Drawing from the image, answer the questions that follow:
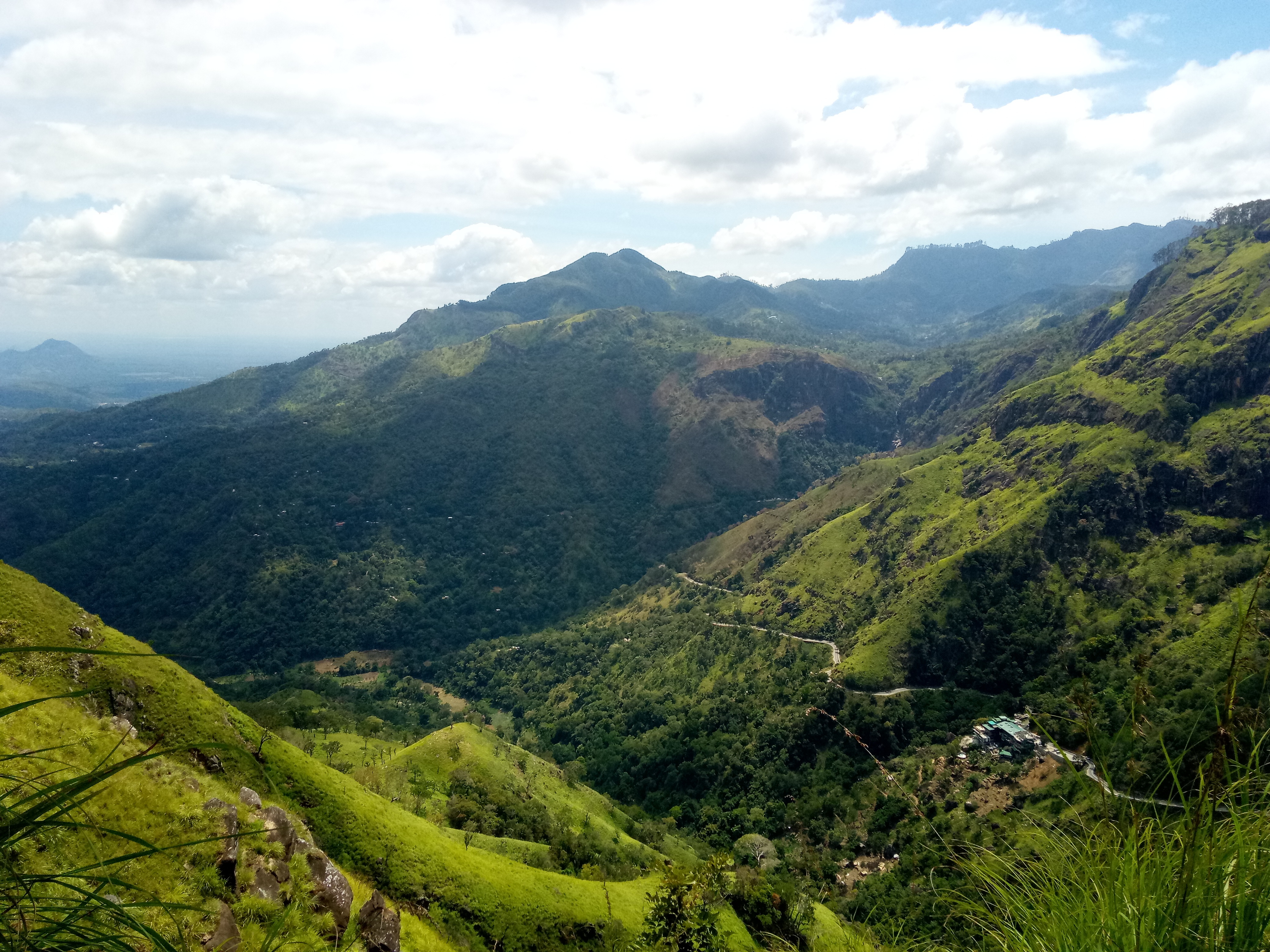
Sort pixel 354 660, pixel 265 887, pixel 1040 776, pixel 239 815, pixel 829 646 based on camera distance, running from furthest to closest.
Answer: pixel 354 660, pixel 829 646, pixel 1040 776, pixel 239 815, pixel 265 887

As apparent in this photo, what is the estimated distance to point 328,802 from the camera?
38.8m

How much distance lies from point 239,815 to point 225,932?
9.20m

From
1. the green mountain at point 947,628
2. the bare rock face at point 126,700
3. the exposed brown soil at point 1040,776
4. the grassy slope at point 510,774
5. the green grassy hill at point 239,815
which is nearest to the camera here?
the green grassy hill at point 239,815

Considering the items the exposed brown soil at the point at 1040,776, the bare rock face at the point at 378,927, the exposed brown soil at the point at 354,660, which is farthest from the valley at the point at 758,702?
the exposed brown soil at the point at 354,660

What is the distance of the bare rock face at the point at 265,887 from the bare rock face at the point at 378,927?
3.13 m

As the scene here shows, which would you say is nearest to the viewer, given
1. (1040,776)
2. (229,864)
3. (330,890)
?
(229,864)

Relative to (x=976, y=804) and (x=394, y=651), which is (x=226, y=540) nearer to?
(x=394, y=651)

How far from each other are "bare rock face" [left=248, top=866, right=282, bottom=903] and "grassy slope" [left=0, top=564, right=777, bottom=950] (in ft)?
18.2

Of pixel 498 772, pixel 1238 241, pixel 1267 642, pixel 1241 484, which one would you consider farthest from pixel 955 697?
pixel 1238 241

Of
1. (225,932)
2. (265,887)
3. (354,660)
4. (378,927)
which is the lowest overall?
(354,660)

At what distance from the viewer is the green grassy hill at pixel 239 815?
24.2 meters

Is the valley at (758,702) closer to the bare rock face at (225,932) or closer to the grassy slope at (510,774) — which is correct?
the bare rock face at (225,932)

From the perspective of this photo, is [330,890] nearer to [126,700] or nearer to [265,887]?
[265,887]

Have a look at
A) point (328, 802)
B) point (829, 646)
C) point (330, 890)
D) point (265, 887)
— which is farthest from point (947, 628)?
point (265, 887)
